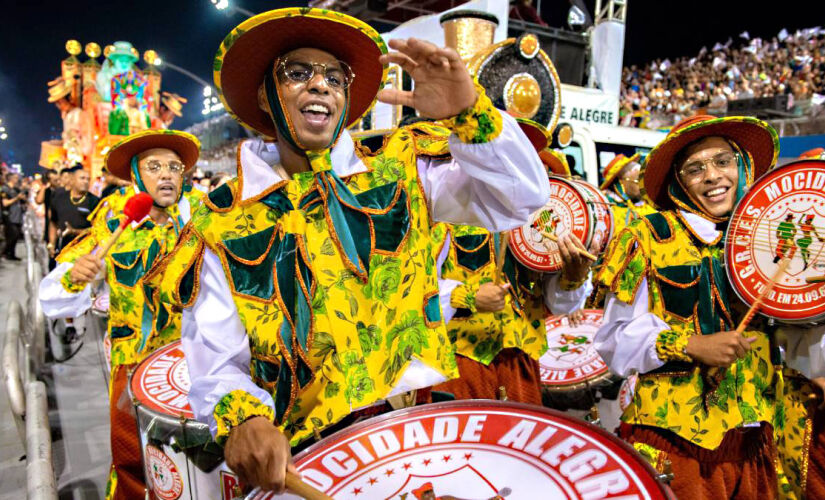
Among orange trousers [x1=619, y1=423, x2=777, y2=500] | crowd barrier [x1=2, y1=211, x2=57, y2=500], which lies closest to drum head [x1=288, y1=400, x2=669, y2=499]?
orange trousers [x1=619, y1=423, x2=777, y2=500]

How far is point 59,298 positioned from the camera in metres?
3.65

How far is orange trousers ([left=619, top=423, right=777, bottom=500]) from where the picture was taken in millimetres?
2234

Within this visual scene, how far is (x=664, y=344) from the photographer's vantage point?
219 centimetres

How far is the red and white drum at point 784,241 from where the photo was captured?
6.49ft

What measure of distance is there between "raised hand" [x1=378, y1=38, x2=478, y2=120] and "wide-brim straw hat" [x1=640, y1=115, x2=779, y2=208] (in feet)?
4.48

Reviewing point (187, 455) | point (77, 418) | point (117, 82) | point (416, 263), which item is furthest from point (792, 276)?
point (117, 82)

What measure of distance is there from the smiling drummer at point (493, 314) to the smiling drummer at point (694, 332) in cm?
90

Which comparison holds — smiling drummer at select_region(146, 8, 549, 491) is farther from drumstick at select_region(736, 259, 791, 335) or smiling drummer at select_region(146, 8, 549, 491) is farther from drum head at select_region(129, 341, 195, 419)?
drumstick at select_region(736, 259, 791, 335)

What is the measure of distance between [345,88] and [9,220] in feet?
53.0

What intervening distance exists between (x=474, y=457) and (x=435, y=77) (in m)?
0.84

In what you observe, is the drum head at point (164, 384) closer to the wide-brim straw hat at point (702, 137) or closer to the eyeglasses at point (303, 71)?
the eyeglasses at point (303, 71)

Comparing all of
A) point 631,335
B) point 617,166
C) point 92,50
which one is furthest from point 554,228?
point 92,50

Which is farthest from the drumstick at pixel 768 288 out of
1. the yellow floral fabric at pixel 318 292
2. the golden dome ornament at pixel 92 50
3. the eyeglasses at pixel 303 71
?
the golden dome ornament at pixel 92 50

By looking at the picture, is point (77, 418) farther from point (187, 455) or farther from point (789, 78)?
point (789, 78)
